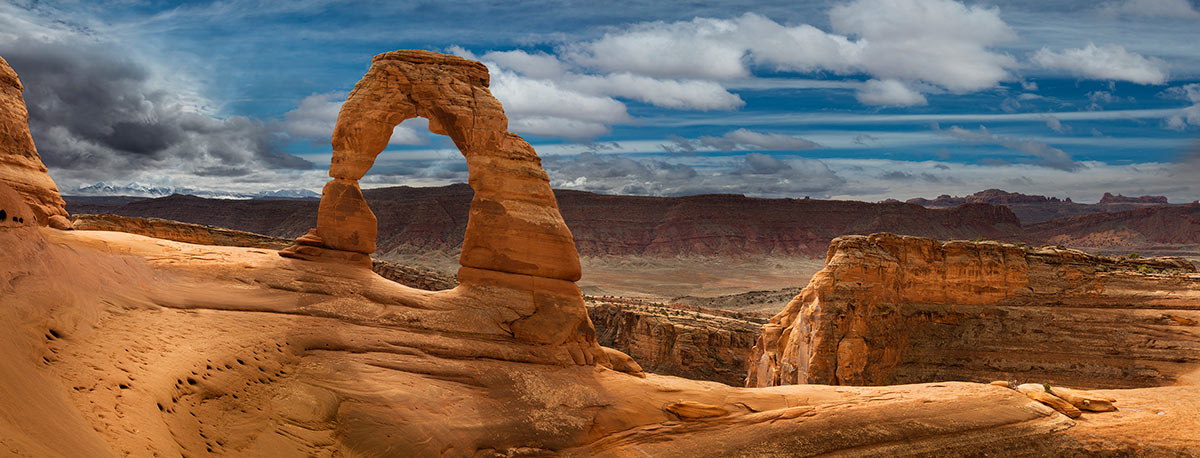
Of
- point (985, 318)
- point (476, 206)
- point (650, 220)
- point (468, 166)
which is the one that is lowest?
point (985, 318)

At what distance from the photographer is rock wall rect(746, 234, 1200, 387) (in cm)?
2731

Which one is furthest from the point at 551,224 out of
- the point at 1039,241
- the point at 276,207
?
the point at 1039,241

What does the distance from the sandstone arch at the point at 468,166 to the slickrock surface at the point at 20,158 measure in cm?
528

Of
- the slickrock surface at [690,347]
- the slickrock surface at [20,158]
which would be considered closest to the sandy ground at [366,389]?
the slickrock surface at [20,158]

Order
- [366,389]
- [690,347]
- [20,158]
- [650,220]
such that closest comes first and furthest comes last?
[366,389] < [20,158] < [690,347] < [650,220]

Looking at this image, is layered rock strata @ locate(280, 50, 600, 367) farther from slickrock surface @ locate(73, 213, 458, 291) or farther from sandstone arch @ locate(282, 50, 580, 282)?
slickrock surface @ locate(73, 213, 458, 291)

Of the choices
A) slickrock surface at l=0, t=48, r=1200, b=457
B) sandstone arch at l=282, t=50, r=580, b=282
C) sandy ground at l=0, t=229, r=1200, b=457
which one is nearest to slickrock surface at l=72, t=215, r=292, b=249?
sandstone arch at l=282, t=50, r=580, b=282

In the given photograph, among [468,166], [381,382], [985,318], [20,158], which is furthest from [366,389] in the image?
[985,318]

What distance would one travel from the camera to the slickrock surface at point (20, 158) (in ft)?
50.0

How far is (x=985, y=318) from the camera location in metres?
29.4

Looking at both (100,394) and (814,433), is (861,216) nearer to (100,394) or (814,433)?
(814,433)

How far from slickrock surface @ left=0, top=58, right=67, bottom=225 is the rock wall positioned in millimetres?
24492

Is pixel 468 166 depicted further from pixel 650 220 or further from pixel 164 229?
pixel 650 220

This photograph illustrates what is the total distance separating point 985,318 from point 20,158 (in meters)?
32.3
